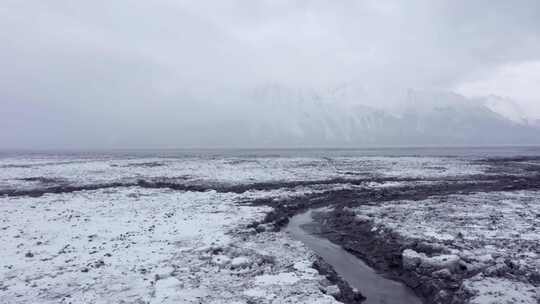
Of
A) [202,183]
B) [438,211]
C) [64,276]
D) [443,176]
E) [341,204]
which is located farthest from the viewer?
[443,176]

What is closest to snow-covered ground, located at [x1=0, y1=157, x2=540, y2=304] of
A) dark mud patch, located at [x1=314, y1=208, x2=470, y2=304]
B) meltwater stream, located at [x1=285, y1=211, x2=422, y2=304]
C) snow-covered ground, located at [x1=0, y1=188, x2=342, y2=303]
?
snow-covered ground, located at [x1=0, y1=188, x2=342, y2=303]

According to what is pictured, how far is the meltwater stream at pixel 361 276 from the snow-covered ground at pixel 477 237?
1.31 meters

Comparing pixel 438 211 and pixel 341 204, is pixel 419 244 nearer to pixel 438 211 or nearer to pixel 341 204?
pixel 438 211

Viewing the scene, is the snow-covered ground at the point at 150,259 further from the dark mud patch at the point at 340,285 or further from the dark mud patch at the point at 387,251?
the dark mud patch at the point at 387,251

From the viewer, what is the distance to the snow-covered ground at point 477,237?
32.7 ft

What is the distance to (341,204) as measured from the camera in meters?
24.1

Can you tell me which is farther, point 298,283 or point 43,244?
point 43,244

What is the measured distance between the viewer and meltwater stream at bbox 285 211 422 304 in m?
10.3

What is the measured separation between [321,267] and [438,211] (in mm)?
11416

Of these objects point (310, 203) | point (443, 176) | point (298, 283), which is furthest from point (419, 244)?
point (443, 176)

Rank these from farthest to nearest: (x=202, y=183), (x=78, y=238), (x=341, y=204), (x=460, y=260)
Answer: (x=202, y=183), (x=341, y=204), (x=78, y=238), (x=460, y=260)

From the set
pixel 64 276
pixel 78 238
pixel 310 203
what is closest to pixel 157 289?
pixel 64 276

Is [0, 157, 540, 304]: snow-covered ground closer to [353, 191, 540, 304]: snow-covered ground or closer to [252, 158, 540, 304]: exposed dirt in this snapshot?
[353, 191, 540, 304]: snow-covered ground

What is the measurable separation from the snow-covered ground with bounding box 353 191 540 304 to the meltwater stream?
131 centimetres
